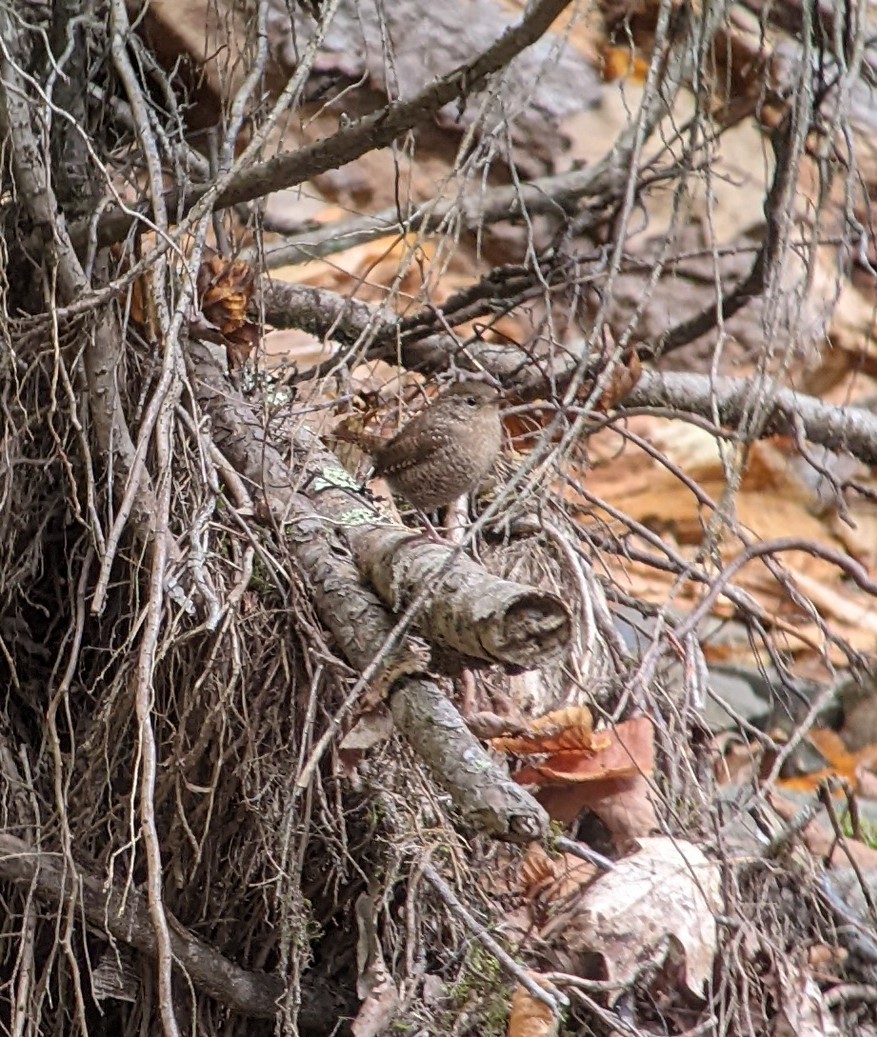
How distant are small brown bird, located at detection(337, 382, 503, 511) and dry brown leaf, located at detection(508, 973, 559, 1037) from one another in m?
1.25

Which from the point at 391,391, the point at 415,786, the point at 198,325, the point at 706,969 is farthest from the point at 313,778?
the point at 391,391

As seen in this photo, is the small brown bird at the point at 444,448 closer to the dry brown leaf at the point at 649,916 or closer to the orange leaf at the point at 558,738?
the orange leaf at the point at 558,738

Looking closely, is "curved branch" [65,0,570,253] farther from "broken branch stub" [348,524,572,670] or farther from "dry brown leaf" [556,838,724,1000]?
"dry brown leaf" [556,838,724,1000]

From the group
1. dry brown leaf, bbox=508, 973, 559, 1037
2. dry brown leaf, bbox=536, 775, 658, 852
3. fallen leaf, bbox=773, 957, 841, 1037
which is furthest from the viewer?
dry brown leaf, bbox=536, 775, 658, 852

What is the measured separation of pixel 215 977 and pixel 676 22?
7.06 ft

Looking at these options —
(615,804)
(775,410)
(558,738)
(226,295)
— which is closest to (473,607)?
(558,738)

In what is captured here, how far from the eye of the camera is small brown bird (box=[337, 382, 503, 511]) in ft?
9.69

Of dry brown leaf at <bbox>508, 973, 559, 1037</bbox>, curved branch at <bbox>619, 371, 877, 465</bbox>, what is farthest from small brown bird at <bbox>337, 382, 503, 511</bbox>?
dry brown leaf at <bbox>508, 973, 559, 1037</bbox>

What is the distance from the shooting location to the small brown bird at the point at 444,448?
2.95 metres

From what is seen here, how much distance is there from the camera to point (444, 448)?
288 centimetres

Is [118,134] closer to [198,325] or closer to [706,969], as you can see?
[198,325]

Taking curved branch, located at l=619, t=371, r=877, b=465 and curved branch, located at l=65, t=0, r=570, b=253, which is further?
curved branch, located at l=619, t=371, r=877, b=465

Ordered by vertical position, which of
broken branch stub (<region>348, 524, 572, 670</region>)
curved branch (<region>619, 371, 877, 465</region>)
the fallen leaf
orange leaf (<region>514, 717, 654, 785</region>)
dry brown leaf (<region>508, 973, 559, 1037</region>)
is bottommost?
→ the fallen leaf

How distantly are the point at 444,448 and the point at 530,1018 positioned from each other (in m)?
1.30
